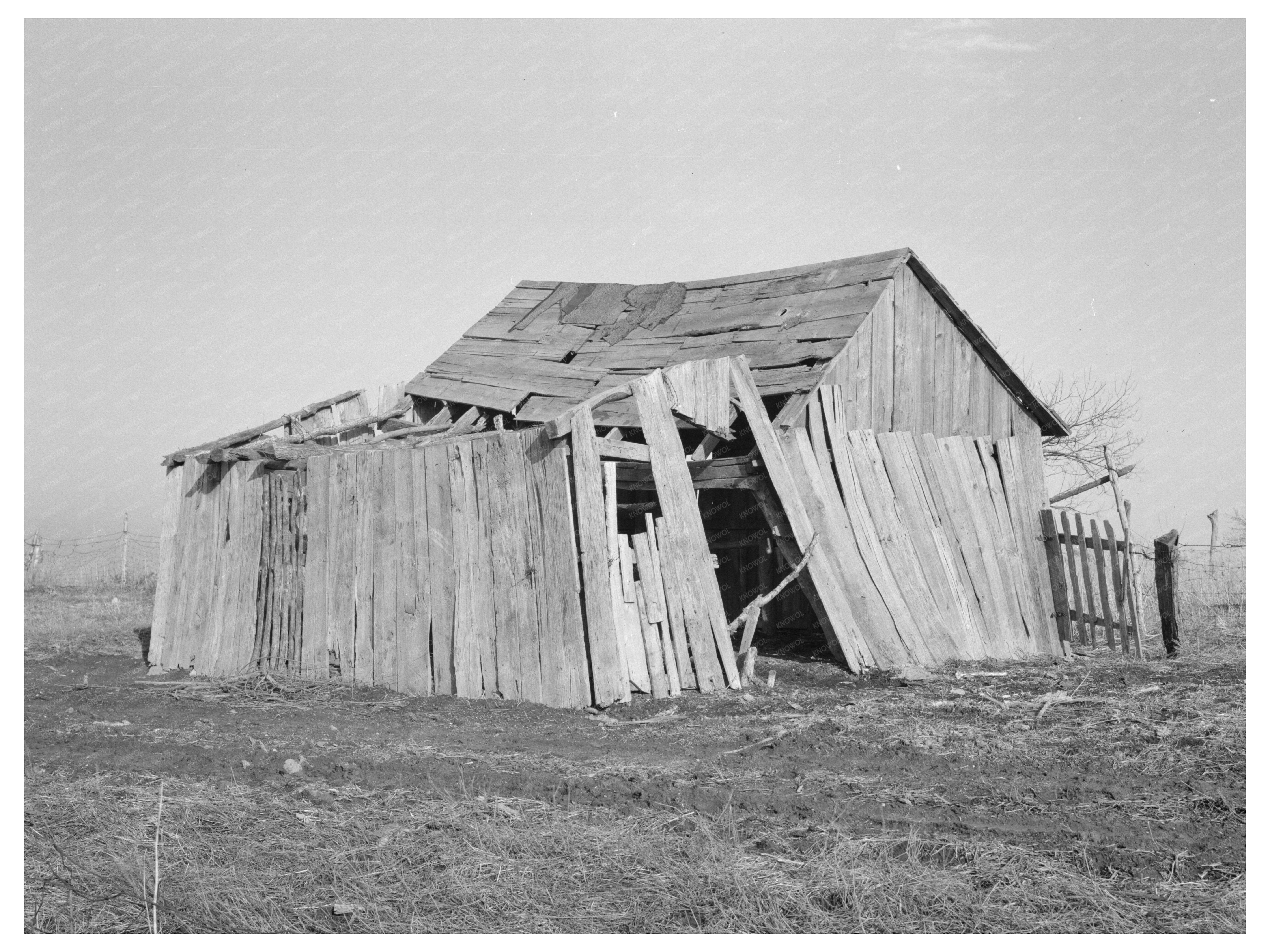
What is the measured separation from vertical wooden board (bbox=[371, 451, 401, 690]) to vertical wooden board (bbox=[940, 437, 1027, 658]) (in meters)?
6.69

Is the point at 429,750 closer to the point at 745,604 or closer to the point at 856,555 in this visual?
the point at 856,555

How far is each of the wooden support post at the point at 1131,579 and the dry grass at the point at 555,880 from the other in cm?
815

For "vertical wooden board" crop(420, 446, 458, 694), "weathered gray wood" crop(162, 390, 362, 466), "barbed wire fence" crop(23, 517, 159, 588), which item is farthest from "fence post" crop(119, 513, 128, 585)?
"vertical wooden board" crop(420, 446, 458, 694)

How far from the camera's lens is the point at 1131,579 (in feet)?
39.5

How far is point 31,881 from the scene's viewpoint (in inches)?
178

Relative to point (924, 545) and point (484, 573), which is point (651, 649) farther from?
point (924, 545)

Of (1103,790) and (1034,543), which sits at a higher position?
(1034,543)

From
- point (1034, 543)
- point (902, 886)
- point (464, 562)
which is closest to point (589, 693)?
point (464, 562)

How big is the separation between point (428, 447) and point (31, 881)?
5.84 metres

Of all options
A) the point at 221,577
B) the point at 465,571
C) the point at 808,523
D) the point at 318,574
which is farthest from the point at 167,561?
the point at 808,523

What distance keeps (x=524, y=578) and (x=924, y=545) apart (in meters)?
4.97

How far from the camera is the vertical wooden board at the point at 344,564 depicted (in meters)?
10.5

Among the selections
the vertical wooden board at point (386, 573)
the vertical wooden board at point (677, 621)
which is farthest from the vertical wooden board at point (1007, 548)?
the vertical wooden board at point (386, 573)

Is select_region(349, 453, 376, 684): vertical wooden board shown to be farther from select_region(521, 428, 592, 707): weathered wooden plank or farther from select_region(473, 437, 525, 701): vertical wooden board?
select_region(521, 428, 592, 707): weathered wooden plank
